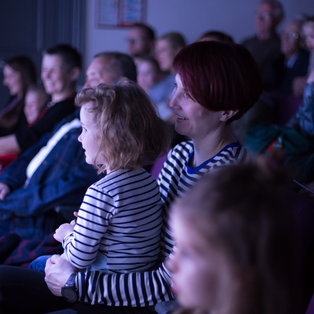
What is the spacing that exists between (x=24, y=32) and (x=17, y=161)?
3.32 metres

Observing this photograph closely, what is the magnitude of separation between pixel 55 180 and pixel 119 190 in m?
1.03

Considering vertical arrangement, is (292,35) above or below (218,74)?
below

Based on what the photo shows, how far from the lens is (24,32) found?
5320 mm

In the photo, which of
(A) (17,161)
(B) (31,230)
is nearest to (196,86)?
(B) (31,230)

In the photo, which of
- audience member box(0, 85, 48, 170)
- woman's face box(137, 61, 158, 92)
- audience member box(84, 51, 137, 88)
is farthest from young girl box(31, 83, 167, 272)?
woman's face box(137, 61, 158, 92)

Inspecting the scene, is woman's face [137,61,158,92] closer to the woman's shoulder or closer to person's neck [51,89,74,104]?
person's neck [51,89,74,104]

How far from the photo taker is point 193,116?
4.58ft

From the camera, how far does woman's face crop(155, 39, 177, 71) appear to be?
4.42 meters

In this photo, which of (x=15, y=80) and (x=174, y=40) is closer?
(x=15, y=80)

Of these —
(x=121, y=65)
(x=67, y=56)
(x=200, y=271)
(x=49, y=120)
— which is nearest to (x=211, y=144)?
(x=200, y=271)

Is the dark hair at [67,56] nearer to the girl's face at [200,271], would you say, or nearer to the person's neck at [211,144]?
the person's neck at [211,144]

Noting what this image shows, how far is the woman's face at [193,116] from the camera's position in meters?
1.39

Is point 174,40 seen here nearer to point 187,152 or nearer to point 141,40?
point 141,40

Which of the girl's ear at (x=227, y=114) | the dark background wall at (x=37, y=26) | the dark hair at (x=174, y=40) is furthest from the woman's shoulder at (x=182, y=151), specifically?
the dark background wall at (x=37, y=26)
